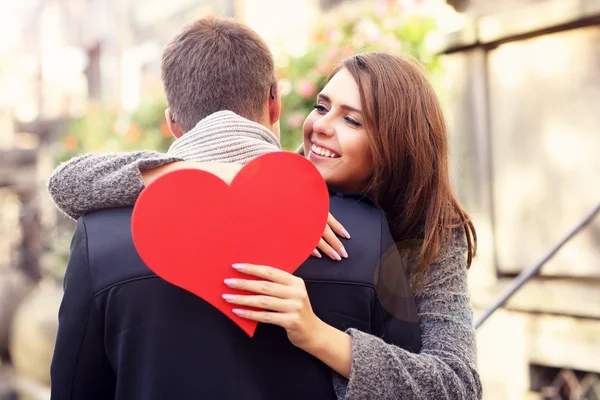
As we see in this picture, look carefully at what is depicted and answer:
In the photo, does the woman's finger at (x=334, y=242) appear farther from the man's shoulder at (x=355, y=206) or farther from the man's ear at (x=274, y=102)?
the man's ear at (x=274, y=102)

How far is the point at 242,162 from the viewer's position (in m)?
1.45

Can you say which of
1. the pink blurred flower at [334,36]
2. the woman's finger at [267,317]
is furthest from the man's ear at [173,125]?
the pink blurred flower at [334,36]

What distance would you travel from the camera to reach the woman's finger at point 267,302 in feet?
4.17

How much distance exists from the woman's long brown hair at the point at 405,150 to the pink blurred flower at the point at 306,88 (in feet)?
8.83

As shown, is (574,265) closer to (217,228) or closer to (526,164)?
(526,164)

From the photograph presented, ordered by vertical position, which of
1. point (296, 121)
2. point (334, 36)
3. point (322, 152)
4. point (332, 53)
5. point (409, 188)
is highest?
point (334, 36)

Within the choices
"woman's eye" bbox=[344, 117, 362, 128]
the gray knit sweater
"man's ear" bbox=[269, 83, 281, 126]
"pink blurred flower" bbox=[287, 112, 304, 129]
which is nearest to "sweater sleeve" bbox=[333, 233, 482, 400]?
the gray knit sweater

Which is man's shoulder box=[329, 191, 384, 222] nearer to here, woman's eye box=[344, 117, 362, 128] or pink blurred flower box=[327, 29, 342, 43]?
woman's eye box=[344, 117, 362, 128]

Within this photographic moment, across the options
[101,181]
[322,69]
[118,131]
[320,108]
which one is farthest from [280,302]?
[118,131]

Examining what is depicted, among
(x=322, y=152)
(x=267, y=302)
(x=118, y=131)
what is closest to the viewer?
(x=267, y=302)

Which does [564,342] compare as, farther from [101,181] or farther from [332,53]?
[101,181]

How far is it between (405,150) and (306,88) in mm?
2796

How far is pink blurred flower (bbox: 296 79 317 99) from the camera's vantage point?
4539 millimetres

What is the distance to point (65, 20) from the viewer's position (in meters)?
13.4
